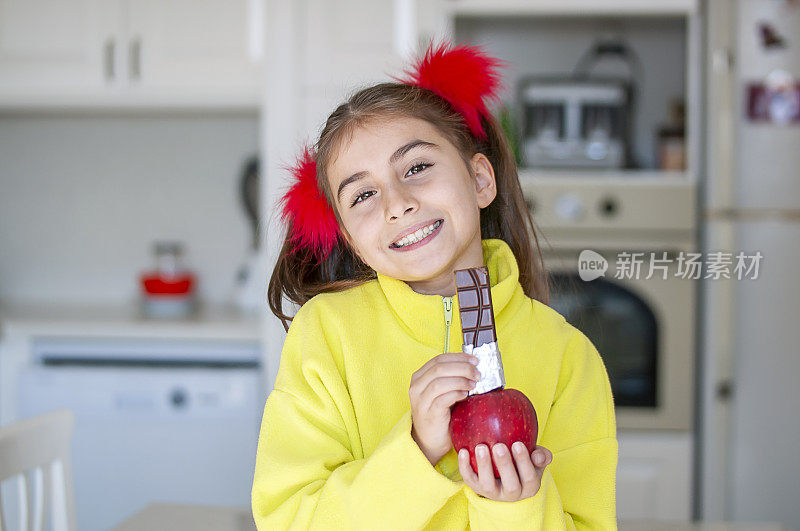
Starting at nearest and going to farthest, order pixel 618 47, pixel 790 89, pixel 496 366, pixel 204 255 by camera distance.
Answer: pixel 496 366 < pixel 790 89 < pixel 618 47 < pixel 204 255

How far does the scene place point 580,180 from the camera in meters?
1.93

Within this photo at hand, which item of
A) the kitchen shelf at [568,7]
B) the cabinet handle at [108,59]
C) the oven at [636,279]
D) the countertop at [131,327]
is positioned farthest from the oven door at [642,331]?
the cabinet handle at [108,59]

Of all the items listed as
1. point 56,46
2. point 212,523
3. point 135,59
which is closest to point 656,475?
point 212,523

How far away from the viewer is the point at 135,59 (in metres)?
2.19

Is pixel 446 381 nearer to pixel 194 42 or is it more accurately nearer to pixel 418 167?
pixel 418 167

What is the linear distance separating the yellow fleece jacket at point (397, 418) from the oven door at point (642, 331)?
120 centimetres

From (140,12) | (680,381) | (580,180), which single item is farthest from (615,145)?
(140,12)

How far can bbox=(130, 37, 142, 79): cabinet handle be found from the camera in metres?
2.18

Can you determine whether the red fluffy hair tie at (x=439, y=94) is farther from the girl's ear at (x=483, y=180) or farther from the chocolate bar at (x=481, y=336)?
the chocolate bar at (x=481, y=336)

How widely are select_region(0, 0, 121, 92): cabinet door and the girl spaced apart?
65.3 inches

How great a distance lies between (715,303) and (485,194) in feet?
4.31

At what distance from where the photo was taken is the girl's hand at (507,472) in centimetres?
51

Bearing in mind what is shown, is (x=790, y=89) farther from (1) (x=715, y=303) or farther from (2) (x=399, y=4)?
(2) (x=399, y=4)

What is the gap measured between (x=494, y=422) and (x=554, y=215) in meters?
1.48
